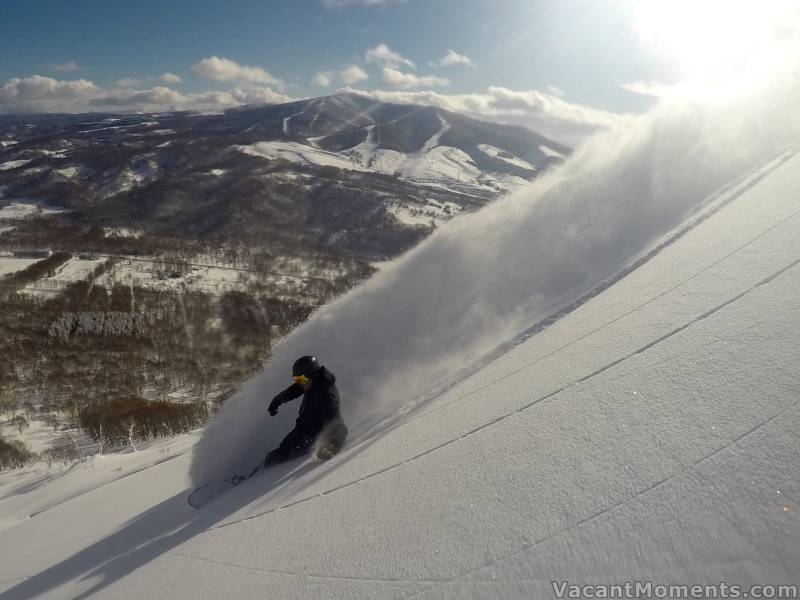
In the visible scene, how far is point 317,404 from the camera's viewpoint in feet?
19.0

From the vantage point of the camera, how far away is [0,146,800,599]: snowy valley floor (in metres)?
2.02

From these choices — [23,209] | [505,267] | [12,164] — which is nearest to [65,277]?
[23,209]

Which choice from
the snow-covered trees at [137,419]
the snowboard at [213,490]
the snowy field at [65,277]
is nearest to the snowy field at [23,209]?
the snowy field at [65,277]

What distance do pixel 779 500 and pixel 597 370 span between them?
1.85 m

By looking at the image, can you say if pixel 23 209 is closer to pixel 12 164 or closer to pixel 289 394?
pixel 12 164

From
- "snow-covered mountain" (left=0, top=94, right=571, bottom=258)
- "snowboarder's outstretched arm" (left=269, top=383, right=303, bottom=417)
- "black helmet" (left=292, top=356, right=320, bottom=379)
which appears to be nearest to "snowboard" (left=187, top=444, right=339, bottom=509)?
"snowboarder's outstretched arm" (left=269, top=383, right=303, bottom=417)

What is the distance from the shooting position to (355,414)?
678 cm

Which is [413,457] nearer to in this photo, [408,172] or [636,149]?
[636,149]

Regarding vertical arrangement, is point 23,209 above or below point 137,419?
above

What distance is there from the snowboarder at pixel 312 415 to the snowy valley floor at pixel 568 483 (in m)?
0.35

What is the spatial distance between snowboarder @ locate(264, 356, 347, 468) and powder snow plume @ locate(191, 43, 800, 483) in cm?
36

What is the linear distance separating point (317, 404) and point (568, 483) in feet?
12.4

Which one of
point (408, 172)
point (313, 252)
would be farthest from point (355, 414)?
point (408, 172)

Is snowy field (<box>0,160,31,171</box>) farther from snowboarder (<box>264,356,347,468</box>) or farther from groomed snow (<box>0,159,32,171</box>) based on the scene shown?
snowboarder (<box>264,356,347,468</box>)
